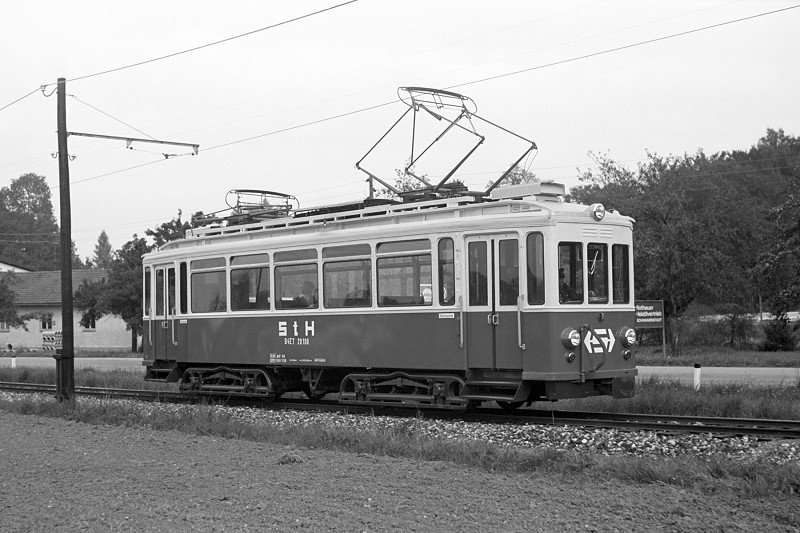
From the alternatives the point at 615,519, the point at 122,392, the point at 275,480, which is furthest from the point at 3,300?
the point at 615,519

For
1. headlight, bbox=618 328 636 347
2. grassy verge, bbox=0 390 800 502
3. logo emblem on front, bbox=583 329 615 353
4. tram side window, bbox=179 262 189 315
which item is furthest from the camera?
tram side window, bbox=179 262 189 315

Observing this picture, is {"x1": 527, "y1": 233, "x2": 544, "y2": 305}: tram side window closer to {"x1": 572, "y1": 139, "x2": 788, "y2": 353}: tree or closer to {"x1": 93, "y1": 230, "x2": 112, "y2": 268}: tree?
{"x1": 572, "y1": 139, "x2": 788, "y2": 353}: tree

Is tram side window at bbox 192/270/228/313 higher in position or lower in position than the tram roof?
lower

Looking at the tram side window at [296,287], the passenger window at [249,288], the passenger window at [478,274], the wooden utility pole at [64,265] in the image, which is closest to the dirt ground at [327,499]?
the passenger window at [478,274]

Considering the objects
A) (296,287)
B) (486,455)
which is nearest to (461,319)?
(296,287)

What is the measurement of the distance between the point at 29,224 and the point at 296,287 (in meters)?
105

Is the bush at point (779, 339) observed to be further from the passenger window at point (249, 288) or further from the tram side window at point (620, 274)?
the passenger window at point (249, 288)

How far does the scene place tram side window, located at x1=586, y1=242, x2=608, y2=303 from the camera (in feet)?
44.6

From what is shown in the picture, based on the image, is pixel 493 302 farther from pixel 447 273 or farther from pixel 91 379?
pixel 91 379

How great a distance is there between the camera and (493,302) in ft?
44.1

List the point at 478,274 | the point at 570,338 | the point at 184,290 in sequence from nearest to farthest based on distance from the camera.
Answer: the point at 570,338 < the point at 478,274 < the point at 184,290

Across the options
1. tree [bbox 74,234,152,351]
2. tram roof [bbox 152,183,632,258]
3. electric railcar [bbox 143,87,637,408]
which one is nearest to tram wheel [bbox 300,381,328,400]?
electric railcar [bbox 143,87,637,408]

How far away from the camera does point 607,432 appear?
38.3ft

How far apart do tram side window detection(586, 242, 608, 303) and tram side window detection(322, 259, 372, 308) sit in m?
3.36
